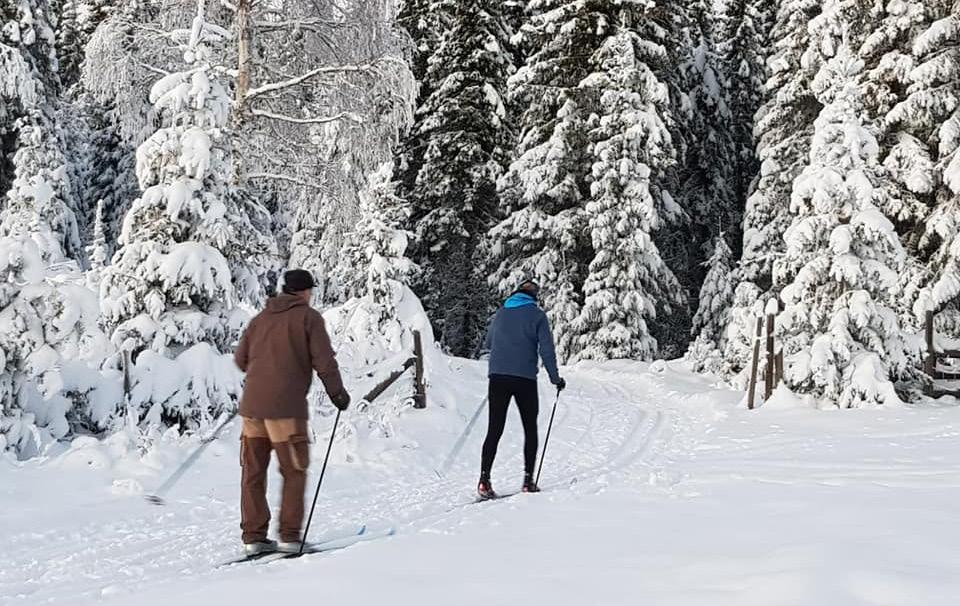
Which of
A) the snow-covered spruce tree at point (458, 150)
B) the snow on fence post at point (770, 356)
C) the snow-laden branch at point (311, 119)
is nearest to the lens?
the snow-laden branch at point (311, 119)

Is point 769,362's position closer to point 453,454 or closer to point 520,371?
point 453,454

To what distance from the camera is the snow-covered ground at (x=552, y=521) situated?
4.07m

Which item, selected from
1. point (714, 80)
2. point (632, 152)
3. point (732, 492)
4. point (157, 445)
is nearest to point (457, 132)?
point (632, 152)

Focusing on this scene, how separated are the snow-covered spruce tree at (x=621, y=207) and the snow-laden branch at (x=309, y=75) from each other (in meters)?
11.1

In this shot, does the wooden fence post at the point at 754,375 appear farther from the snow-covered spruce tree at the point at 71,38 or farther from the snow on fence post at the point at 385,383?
the snow-covered spruce tree at the point at 71,38

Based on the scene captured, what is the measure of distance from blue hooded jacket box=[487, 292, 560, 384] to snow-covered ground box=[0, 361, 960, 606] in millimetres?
1108

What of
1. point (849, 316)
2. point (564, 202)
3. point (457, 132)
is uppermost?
point (457, 132)

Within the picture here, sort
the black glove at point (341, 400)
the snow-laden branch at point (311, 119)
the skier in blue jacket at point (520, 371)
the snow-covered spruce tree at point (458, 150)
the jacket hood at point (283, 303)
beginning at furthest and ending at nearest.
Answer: the snow-covered spruce tree at point (458, 150), the snow-laden branch at point (311, 119), the skier in blue jacket at point (520, 371), the jacket hood at point (283, 303), the black glove at point (341, 400)

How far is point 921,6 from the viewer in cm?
1833

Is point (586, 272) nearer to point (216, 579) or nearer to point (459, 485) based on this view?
point (459, 485)

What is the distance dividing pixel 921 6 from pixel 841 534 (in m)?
17.1

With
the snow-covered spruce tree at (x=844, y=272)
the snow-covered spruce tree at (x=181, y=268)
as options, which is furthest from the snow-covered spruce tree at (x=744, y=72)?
the snow-covered spruce tree at (x=181, y=268)

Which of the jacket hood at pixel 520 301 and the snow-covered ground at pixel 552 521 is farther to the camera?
the jacket hood at pixel 520 301

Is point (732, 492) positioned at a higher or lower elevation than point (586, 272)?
lower
